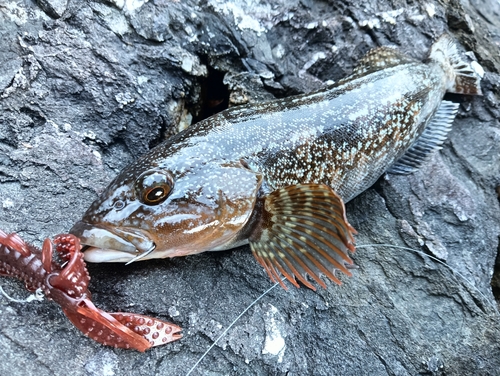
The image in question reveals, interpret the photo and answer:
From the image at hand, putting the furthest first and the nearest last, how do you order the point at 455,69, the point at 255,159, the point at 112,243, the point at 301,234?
the point at 455,69 → the point at 255,159 → the point at 301,234 → the point at 112,243

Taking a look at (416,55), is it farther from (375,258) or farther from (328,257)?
(328,257)

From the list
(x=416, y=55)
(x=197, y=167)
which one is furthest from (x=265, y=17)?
(x=197, y=167)

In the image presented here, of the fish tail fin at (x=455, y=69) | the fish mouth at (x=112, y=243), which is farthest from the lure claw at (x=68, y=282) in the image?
the fish tail fin at (x=455, y=69)

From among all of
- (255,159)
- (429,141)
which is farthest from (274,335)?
(429,141)

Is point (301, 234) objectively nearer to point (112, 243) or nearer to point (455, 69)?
point (112, 243)

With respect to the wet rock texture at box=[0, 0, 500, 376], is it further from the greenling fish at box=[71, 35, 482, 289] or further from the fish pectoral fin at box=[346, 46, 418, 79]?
the fish pectoral fin at box=[346, 46, 418, 79]

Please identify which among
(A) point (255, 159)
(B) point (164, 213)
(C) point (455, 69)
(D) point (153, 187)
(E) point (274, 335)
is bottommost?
(E) point (274, 335)

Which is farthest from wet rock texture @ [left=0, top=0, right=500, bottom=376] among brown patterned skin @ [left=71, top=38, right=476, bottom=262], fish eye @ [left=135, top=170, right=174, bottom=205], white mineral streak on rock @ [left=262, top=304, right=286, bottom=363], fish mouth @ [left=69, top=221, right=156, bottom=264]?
fish eye @ [left=135, top=170, right=174, bottom=205]
